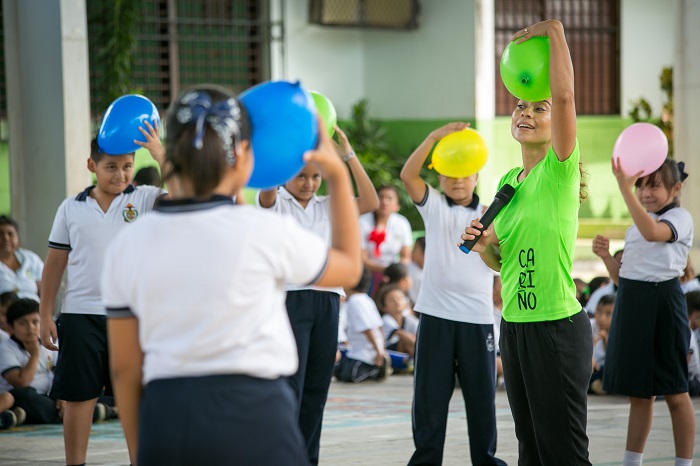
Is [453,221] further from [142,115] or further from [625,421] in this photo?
[625,421]

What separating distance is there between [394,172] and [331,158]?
1319 centimetres

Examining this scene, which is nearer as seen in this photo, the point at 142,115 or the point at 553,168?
the point at 553,168

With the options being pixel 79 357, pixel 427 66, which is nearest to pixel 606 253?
pixel 79 357

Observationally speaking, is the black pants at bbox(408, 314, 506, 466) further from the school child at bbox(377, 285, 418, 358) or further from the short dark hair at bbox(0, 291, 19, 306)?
the school child at bbox(377, 285, 418, 358)

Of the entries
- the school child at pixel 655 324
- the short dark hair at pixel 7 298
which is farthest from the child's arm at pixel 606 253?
the short dark hair at pixel 7 298

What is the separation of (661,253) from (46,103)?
651 centimetres

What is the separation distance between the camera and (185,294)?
2.52 metres

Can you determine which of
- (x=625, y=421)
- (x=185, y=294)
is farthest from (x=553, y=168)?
(x=625, y=421)

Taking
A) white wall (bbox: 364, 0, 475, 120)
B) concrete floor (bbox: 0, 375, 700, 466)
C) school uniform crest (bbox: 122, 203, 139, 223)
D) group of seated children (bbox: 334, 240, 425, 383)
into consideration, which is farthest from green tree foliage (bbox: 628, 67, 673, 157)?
school uniform crest (bbox: 122, 203, 139, 223)

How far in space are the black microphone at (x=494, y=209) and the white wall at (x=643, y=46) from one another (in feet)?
43.4

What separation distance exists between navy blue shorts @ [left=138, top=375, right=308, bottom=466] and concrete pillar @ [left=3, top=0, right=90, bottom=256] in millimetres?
8050

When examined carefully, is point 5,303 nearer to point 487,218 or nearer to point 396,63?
point 487,218

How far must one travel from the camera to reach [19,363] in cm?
761

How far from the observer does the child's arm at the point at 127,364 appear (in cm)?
271
